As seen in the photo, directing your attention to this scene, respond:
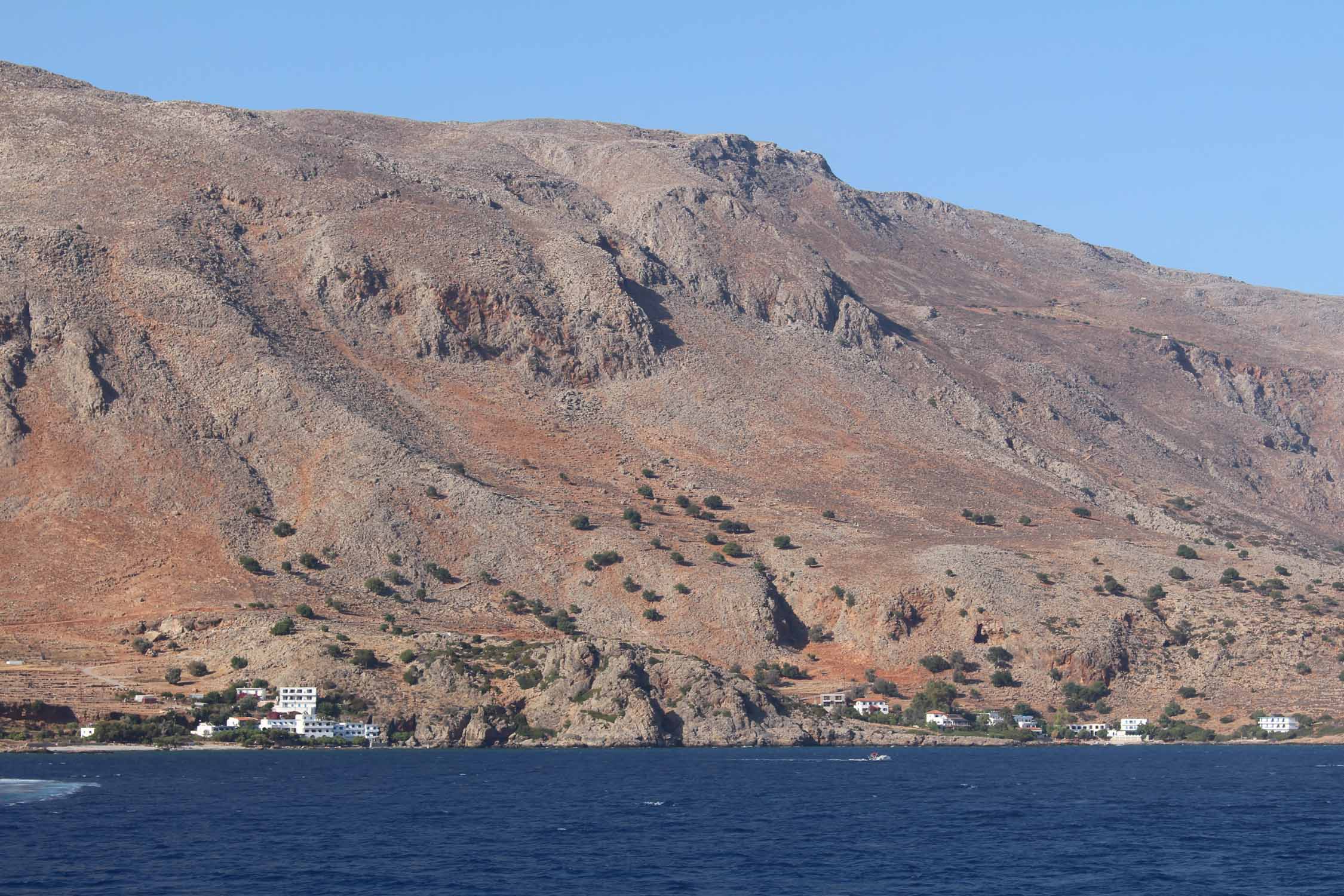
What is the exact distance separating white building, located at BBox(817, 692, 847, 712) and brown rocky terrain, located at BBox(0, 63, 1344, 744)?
117 inches

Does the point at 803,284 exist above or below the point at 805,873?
above

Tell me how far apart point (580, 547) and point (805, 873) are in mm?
65024

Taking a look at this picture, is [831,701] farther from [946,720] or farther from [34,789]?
[34,789]

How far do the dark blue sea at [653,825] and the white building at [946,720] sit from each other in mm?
10897

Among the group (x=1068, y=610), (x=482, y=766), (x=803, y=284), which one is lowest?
(x=482, y=766)

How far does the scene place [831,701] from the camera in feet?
355

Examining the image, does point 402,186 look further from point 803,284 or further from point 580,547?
point 580,547

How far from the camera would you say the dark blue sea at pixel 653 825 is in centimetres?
5434

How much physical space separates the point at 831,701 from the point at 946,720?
7.06m

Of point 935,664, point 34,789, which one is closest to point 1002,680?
point 935,664

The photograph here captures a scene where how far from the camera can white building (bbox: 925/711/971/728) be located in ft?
354

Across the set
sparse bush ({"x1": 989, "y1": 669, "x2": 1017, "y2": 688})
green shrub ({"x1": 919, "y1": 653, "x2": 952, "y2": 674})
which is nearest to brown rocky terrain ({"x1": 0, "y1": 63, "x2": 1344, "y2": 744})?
sparse bush ({"x1": 989, "y1": 669, "x2": 1017, "y2": 688})

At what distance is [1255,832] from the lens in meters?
66.6

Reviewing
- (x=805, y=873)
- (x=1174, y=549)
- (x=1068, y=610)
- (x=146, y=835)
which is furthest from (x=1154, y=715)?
(x=146, y=835)
